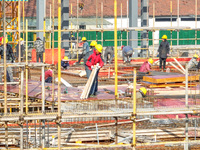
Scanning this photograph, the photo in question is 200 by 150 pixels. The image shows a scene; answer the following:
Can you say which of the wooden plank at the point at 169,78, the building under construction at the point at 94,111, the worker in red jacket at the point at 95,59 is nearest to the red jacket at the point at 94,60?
the worker in red jacket at the point at 95,59

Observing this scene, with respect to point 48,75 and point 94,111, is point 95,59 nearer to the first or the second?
point 48,75

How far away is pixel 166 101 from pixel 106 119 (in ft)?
9.14

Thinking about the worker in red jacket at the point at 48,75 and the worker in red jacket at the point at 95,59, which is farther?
the worker in red jacket at the point at 48,75

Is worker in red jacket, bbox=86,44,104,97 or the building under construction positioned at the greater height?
worker in red jacket, bbox=86,44,104,97

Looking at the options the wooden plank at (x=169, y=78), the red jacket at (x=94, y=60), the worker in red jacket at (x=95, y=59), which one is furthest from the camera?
the wooden plank at (x=169, y=78)

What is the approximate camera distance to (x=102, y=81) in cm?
2220

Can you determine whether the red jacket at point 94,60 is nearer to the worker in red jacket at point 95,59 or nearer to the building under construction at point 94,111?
the worker in red jacket at point 95,59

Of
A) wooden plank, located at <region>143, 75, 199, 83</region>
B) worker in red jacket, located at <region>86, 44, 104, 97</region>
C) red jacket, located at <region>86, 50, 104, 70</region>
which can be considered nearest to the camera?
worker in red jacket, located at <region>86, 44, 104, 97</region>

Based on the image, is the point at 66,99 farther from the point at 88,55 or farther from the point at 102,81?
the point at 102,81

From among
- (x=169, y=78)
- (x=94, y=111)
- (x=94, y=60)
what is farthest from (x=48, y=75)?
(x=94, y=111)

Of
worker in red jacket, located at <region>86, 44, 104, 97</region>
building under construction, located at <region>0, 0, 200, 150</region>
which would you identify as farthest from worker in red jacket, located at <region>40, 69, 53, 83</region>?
worker in red jacket, located at <region>86, 44, 104, 97</region>

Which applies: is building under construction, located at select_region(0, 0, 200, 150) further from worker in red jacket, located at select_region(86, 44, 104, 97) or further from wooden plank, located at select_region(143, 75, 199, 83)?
worker in red jacket, located at select_region(86, 44, 104, 97)

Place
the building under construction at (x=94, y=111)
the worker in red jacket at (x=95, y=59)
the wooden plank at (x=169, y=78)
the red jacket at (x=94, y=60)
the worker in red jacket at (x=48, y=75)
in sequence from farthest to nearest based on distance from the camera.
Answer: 1. the wooden plank at (x=169, y=78)
2. the worker in red jacket at (x=48, y=75)
3. the red jacket at (x=94, y=60)
4. the worker in red jacket at (x=95, y=59)
5. the building under construction at (x=94, y=111)

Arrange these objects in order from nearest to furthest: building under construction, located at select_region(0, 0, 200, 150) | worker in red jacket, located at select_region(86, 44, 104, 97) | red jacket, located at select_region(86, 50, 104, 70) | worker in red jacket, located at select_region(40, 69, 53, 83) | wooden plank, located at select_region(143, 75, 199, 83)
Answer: building under construction, located at select_region(0, 0, 200, 150) < worker in red jacket, located at select_region(86, 44, 104, 97) < red jacket, located at select_region(86, 50, 104, 70) < worker in red jacket, located at select_region(40, 69, 53, 83) < wooden plank, located at select_region(143, 75, 199, 83)
